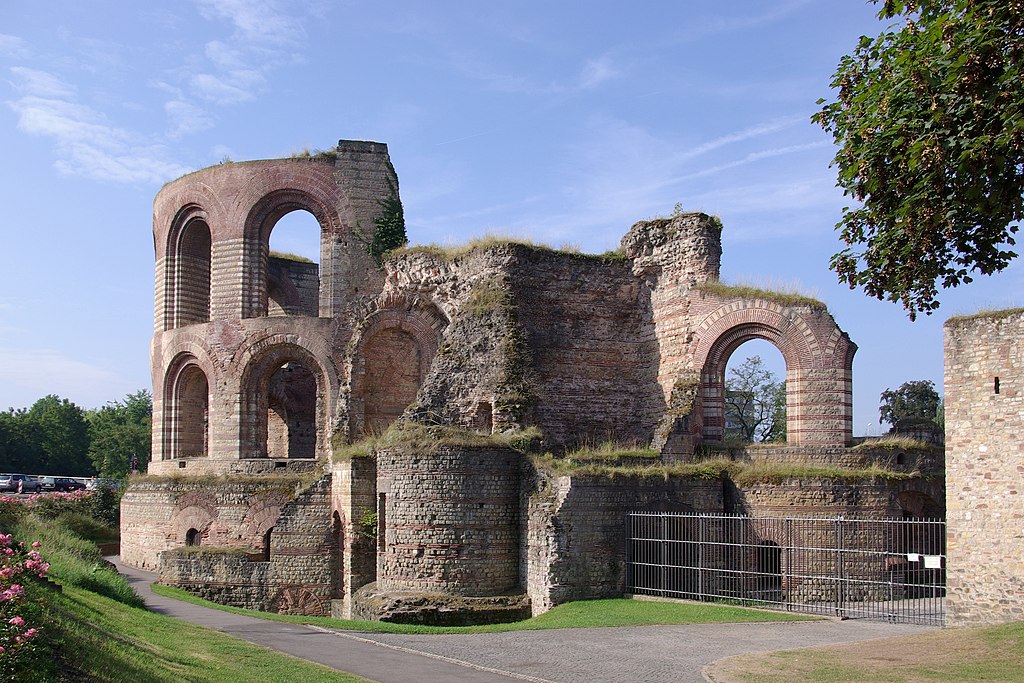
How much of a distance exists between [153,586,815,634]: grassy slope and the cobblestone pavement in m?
0.49

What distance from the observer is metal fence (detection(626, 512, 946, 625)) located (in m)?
19.8

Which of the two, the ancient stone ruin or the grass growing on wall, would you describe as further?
the ancient stone ruin

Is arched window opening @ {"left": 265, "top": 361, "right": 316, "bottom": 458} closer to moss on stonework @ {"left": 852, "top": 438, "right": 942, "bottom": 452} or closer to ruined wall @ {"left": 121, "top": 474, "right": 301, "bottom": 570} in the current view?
ruined wall @ {"left": 121, "top": 474, "right": 301, "bottom": 570}

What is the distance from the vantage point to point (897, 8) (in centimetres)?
1139

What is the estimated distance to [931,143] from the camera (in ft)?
35.4

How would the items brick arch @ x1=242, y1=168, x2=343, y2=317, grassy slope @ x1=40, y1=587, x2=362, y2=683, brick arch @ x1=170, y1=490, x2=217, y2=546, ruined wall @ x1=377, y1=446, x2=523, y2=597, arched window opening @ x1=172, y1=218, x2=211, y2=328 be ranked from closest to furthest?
grassy slope @ x1=40, y1=587, x2=362, y2=683
ruined wall @ x1=377, y1=446, x2=523, y2=597
brick arch @ x1=170, y1=490, x2=217, y2=546
brick arch @ x1=242, y1=168, x2=343, y2=317
arched window opening @ x1=172, y1=218, x2=211, y2=328

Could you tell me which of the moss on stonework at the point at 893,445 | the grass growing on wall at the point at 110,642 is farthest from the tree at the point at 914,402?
the grass growing on wall at the point at 110,642

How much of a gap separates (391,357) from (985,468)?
1579 cm

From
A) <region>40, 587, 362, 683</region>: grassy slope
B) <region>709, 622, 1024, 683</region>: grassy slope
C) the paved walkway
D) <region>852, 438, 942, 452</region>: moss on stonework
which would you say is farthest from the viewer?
<region>852, 438, 942, 452</region>: moss on stonework

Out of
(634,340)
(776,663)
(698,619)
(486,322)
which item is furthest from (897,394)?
(776,663)

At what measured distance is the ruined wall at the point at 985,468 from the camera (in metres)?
14.9

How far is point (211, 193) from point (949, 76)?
2258 centimetres

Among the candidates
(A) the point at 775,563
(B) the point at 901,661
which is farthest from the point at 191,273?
(B) the point at 901,661

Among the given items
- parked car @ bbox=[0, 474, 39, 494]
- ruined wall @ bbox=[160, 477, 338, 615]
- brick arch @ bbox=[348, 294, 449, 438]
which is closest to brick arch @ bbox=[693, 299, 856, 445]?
brick arch @ bbox=[348, 294, 449, 438]
